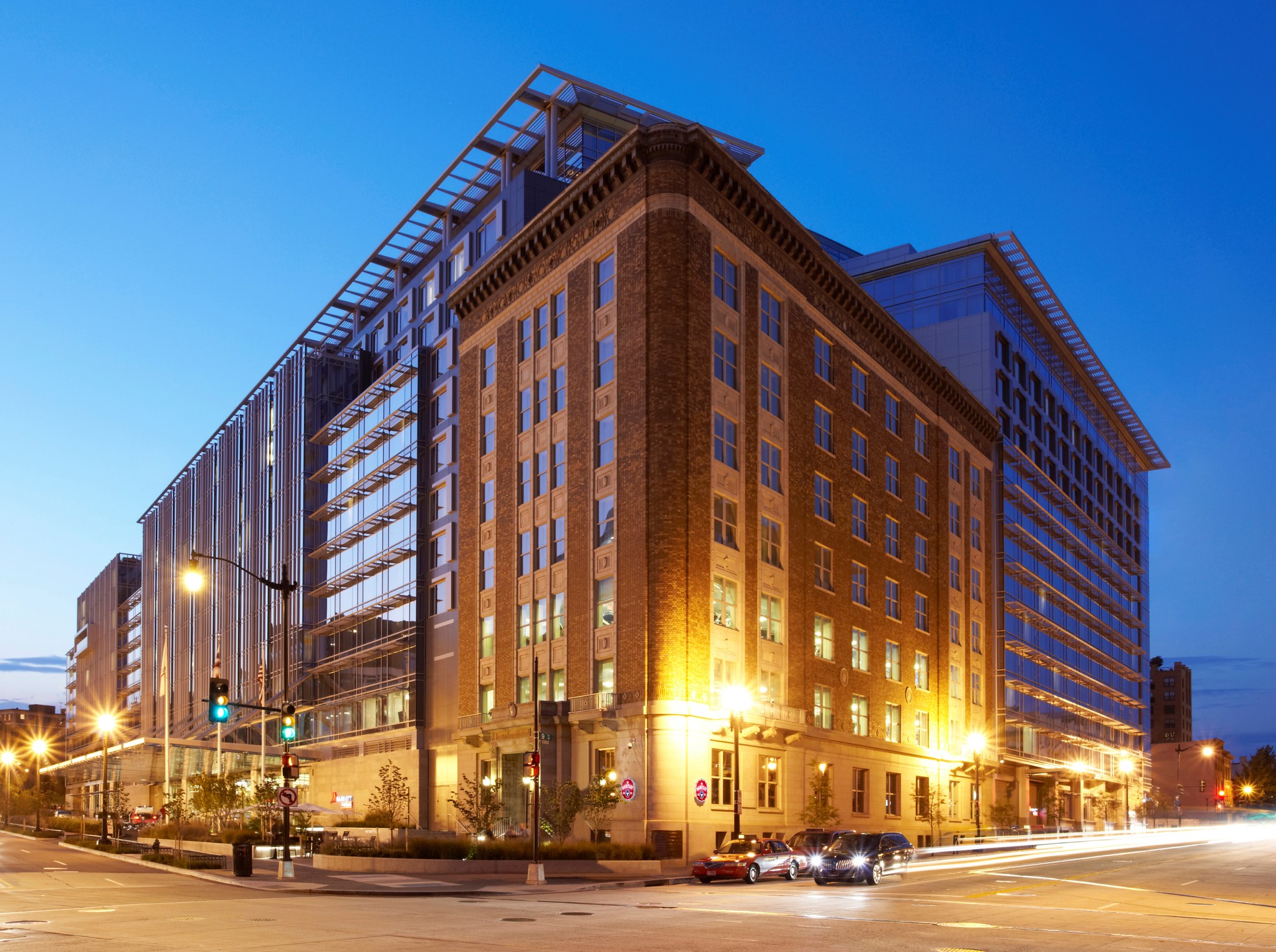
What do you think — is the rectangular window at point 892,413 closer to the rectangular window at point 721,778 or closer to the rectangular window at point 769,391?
the rectangular window at point 769,391

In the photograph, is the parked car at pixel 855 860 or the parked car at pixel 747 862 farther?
the parked car at pixel 747 862

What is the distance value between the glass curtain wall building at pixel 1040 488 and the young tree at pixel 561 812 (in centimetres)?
4613

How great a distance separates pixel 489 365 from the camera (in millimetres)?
64688

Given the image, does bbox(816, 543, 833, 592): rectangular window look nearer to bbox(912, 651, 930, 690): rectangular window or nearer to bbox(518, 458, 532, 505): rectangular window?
bbox(912, 651, 930, 690): rectangular window

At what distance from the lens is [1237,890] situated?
35.0 metres

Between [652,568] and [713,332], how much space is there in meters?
11.3

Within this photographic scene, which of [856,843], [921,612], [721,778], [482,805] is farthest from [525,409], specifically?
[921,612]

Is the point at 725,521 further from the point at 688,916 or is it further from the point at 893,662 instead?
the point at 688,916

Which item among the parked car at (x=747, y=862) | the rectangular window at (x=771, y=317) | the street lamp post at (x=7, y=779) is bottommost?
the street lamp post at (x=7, y=779)

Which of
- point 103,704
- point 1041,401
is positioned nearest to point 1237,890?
point 1041,401

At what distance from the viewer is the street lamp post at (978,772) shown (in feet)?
242

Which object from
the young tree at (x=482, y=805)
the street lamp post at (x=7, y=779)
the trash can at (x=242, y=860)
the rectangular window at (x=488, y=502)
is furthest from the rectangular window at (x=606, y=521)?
the street lamp post at (x=7, y=779)

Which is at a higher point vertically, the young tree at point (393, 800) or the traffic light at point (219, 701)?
the traffic light at point (219, 701)

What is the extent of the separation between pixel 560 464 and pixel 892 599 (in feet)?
80.4
